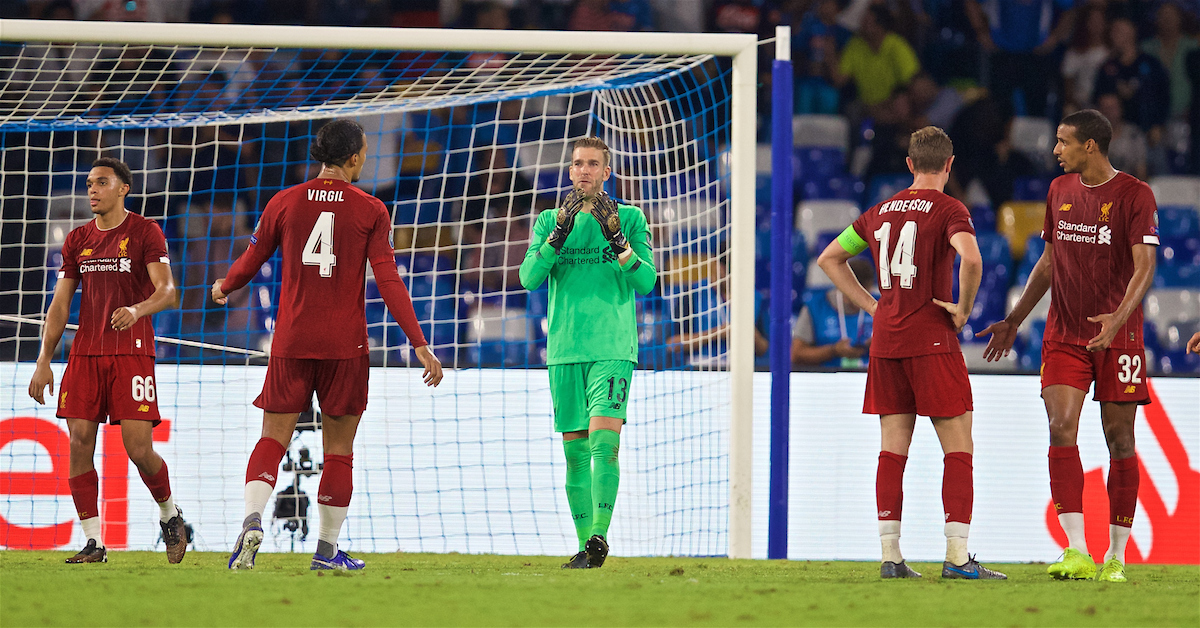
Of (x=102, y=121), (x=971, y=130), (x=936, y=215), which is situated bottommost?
(x=936, y=215)

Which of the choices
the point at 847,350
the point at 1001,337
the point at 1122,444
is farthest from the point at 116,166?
the point at 847,350

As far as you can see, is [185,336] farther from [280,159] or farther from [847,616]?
[847,616]

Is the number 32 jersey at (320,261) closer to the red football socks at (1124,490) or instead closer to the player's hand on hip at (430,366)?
the player's hand on hip at (430,366)

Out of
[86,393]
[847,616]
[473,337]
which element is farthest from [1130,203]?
[473,337]

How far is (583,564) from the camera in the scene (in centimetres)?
451

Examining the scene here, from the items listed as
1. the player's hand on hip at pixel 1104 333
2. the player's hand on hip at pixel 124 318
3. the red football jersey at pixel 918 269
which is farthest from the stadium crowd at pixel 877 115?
the red football jersey at pixel 918 269

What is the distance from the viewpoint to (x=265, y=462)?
4125mm

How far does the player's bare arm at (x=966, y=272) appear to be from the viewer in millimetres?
4020

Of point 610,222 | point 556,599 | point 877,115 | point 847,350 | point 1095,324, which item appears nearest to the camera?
point 556,599

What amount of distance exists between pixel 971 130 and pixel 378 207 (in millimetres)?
6457

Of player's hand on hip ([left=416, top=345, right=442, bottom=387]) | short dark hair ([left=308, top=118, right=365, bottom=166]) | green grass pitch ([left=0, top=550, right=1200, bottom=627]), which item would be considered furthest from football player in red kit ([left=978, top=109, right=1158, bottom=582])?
short dark hair ([left=308, top=118, right=365, bottom=166])

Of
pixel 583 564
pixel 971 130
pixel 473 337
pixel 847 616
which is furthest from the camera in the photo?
pixel 971 130

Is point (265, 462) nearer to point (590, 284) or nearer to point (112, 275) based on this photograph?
point (112, 275)

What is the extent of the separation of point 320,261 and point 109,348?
117 cm
